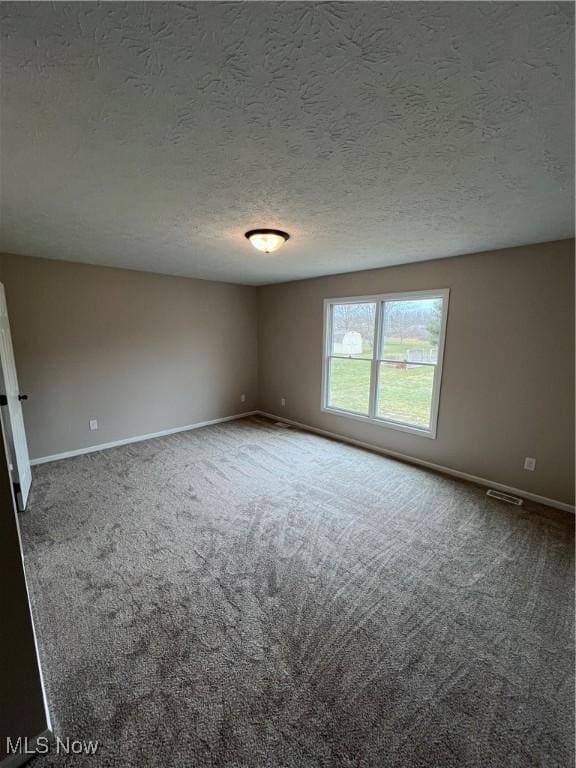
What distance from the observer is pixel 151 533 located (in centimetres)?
248

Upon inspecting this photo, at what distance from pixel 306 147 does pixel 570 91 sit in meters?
0.93

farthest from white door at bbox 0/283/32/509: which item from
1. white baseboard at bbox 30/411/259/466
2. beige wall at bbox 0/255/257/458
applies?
white baseboard at bbox 30/411/259/466

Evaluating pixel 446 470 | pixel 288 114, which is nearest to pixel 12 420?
pixel 288 114

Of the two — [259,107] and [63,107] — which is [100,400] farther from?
[259,107]

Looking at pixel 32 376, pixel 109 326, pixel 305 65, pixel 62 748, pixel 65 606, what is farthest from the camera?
pixel 109 326

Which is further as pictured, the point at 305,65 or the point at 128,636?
the point at 128,636

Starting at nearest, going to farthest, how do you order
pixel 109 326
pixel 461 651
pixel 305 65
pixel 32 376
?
pixel 305 65 → pixel 461 651 → pixel 32 376 → pixel 109 326

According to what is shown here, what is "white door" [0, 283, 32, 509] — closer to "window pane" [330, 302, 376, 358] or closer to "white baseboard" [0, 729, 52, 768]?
"white baseboard" [0, 729, 52, 768]

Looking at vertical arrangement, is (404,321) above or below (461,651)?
above

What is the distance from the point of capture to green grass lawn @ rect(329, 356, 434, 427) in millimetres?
3740

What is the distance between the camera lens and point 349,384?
15.0 feet

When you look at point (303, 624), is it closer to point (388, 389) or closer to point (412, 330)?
point (388, 389)

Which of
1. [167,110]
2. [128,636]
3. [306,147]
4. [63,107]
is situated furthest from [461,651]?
[63,107]

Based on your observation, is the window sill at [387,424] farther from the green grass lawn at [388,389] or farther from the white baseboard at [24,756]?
the white baseboard at [24,756]
